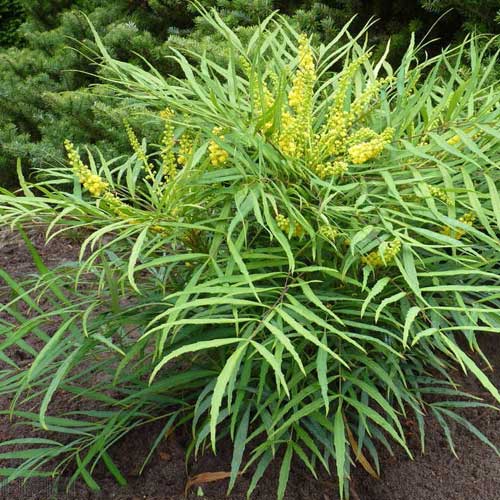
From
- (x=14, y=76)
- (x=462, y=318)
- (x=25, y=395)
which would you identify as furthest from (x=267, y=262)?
(x=14, y=76)

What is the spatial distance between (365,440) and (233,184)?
618 mm

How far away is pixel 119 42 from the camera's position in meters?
3.19

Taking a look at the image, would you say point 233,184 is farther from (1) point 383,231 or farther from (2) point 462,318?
(2) point 462,318

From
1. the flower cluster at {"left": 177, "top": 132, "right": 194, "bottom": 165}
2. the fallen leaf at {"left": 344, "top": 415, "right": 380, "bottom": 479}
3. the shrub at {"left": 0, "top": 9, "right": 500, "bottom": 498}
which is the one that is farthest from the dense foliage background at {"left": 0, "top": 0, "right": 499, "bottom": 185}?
the fallen leaf at {"left": 344, "top": 415, "right": 380, "bottom": 479}

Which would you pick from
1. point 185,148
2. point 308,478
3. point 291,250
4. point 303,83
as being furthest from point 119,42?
point 308,478

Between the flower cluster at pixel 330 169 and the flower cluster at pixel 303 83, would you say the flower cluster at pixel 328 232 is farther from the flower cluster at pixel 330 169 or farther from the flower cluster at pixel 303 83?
the flower cluster at pixel 303 83

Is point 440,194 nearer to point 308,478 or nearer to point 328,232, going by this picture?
point 328,232

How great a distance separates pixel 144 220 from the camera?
1.26 metres

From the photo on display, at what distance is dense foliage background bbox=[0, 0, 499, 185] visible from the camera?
2852 millimetres

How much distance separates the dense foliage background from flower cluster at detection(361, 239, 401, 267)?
154 cm

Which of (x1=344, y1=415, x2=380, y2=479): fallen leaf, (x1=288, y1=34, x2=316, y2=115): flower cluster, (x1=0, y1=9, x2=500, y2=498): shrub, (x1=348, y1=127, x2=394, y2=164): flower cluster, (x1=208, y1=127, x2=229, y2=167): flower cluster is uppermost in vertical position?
(x1=288, y1=34, x2=316, y2=115): flower cluster

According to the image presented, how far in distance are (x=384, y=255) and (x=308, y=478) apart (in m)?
0.58

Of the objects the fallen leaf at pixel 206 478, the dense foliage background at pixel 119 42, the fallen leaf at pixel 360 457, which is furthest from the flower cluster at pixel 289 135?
the dense foliage background at pixel 119 42

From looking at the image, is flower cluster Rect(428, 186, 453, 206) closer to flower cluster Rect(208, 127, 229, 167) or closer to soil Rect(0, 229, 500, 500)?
flower cluster Rect(208, 127, 229, 167)
